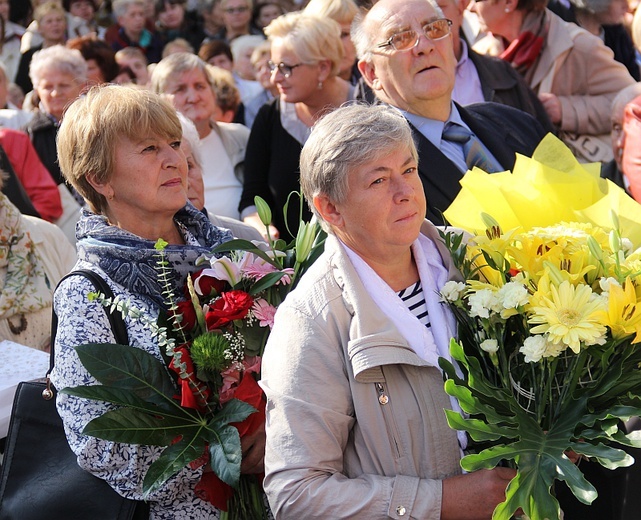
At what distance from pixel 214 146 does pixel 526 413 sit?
10.8 feet


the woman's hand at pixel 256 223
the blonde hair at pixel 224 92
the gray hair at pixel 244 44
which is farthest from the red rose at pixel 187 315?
the gray hair at pixel 244 44

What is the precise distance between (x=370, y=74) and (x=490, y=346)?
1.67 m

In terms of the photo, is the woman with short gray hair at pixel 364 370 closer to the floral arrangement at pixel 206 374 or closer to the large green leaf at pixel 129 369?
the floral arrangement at pixel 206 374

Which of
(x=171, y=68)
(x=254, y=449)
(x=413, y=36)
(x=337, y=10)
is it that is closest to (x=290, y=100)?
(x=171, y=68)

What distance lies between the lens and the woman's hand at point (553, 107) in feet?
14.9

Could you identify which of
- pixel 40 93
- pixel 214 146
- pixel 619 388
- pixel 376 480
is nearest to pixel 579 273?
pixel 619 388

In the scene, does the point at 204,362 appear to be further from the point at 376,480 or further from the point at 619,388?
the point at 619,388

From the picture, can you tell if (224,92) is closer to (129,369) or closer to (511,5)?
(511,5)

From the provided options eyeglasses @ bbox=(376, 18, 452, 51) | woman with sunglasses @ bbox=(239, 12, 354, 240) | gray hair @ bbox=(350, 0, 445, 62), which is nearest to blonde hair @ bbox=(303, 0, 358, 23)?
woman with sunglasses @ bbox=(239, 12, 354, 240)

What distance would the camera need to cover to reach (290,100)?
15.3ft

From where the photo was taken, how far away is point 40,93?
5.37 m

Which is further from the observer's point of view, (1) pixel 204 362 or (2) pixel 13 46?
(2) pixel 13 46

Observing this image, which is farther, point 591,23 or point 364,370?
point 591,23

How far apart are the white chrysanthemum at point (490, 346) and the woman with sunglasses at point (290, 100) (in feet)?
8.08
